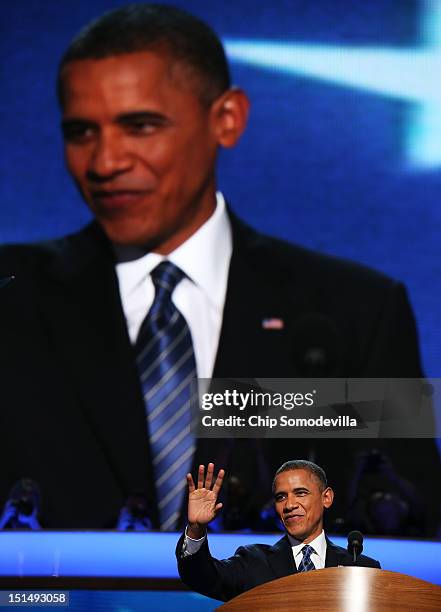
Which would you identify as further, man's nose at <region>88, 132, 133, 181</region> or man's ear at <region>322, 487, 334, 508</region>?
man's nose at <region>88, 132, 133, 181</region>

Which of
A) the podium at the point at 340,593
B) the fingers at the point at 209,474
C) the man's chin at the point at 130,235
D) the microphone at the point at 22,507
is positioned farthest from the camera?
the man's chin at the point at 130,235

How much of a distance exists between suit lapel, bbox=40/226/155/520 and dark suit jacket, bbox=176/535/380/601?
2.44m

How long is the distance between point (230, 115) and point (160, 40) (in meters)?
0.48

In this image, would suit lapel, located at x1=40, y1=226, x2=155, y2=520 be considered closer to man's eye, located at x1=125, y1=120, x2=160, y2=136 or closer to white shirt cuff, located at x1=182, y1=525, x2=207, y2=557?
man's eye, located at x1=125, y1=120, x2=160, y2=136

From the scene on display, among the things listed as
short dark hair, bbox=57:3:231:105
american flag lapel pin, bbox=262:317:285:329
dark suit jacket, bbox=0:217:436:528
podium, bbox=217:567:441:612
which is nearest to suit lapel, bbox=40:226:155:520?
dark suit jacket, bbox=0:217:436:528

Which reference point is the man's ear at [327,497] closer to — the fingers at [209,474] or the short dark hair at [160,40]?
the fingers at [209,474]

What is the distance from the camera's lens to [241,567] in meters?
2.20

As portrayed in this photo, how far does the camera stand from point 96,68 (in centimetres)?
471

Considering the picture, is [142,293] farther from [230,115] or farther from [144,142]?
[230,115]

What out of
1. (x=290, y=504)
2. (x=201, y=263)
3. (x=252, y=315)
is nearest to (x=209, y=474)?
(x=290, y=504)

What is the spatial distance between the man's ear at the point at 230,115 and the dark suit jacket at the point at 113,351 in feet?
1.37

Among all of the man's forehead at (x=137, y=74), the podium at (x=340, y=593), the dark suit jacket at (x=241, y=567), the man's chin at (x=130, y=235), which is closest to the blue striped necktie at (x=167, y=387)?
the man's chin at (x=130, y=235)

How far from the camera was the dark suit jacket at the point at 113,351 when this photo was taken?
15.0 feet

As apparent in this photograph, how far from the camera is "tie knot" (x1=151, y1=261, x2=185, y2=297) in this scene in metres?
4.82
